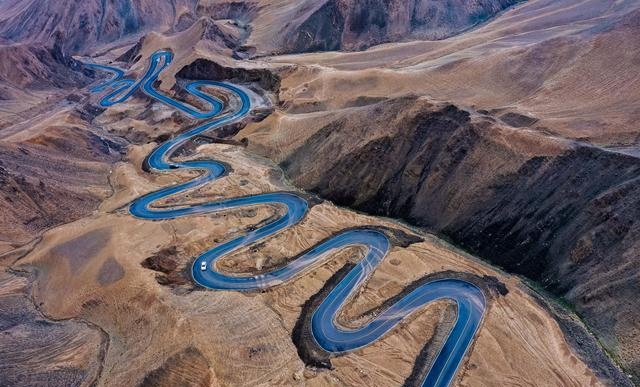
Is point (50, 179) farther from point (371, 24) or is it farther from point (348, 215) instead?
point (371, 24)

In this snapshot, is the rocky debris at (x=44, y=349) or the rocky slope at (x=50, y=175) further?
the rocky slope at (x=50, y=175)

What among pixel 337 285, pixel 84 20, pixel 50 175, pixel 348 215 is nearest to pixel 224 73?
pixel 50 175

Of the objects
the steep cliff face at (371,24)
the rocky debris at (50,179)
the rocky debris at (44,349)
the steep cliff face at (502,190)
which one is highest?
the steep cliff face at (371,24)

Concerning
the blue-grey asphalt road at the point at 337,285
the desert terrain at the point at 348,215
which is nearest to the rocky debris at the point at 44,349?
the desert terrain at the point at 348,215

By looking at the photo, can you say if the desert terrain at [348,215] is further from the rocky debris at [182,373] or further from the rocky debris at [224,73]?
the rocky debris at [224,73]

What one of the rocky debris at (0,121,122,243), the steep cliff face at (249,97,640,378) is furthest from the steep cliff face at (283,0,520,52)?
the rocky debris at (0,121,122,243)

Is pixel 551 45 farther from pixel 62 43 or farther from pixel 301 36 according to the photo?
pixel 62 43

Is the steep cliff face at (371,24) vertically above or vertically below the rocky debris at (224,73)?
above
